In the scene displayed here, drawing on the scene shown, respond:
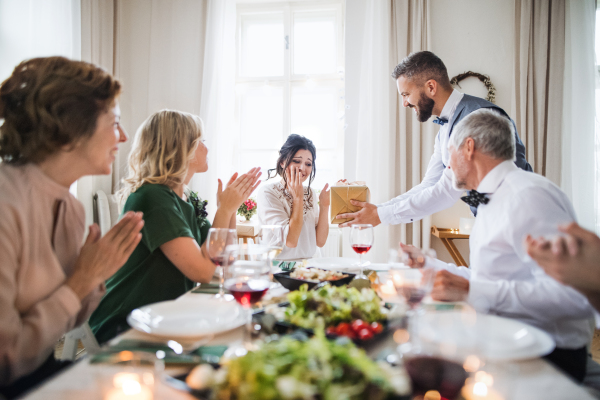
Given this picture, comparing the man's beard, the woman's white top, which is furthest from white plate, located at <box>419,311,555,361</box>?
the man's beard

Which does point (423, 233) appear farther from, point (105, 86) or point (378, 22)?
point (105, 86)

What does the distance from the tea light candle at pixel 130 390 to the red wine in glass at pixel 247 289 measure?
0.35 m

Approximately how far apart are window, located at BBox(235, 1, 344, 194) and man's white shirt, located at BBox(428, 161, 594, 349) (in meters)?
2.86


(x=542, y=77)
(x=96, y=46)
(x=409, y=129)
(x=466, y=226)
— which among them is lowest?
(x=466, y=226)

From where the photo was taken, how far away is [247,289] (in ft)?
2.90

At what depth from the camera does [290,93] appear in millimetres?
4188

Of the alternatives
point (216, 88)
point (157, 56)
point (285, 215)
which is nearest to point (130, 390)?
point (285, 215)

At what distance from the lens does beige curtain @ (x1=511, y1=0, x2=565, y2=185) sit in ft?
11.0

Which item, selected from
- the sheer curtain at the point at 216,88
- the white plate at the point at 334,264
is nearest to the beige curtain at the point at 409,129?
the sheer curtain at the point at 216,88

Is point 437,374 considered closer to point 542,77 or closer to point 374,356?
point 374,356

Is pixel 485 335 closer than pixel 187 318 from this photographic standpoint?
Yes

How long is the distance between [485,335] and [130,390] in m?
0.53

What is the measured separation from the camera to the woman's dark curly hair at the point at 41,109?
0.97 m

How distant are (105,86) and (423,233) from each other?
302 centimetres
